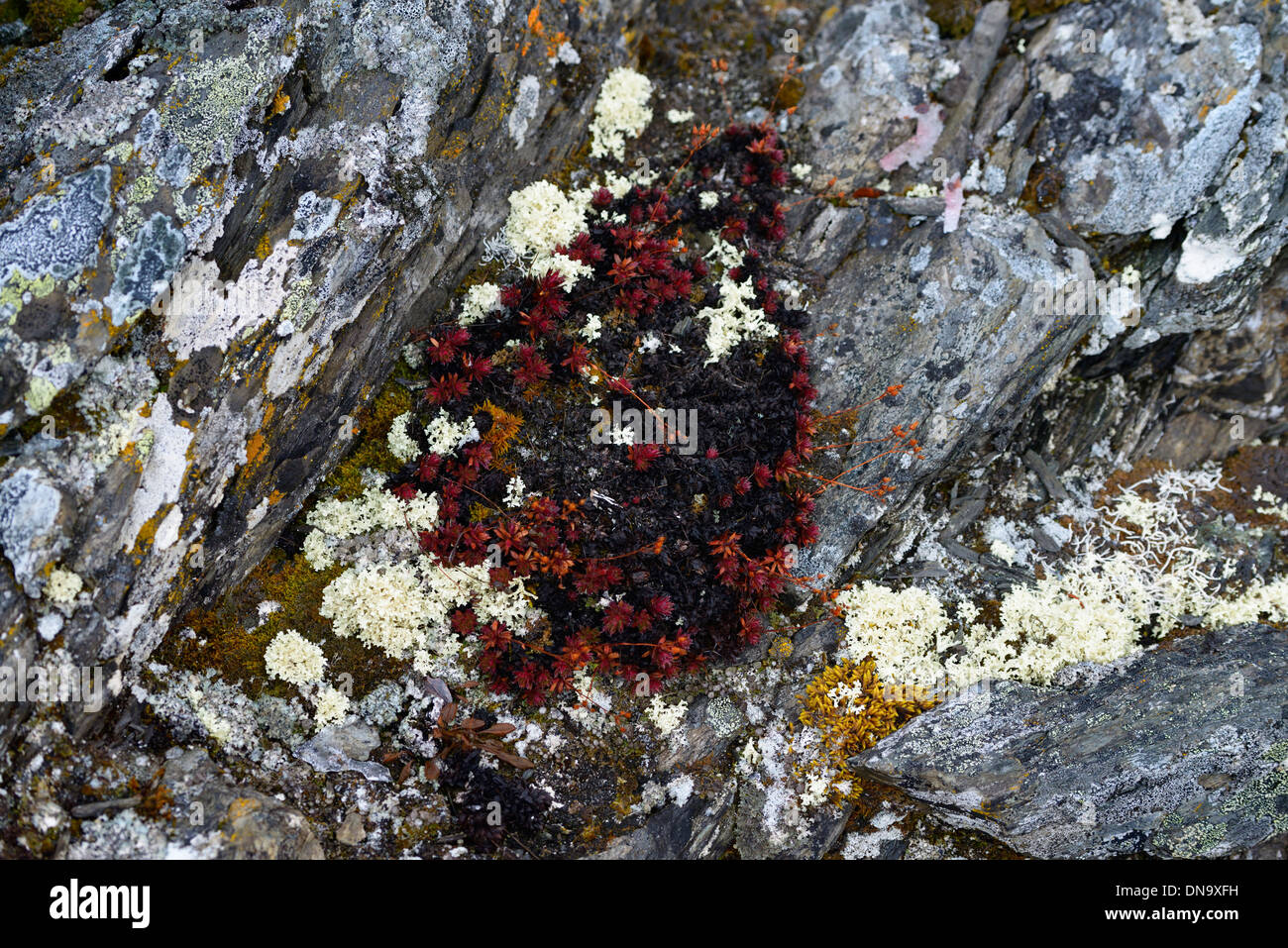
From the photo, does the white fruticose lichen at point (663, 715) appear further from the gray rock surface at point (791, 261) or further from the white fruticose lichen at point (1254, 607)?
the white fruticose lichen at point (1254, 607)

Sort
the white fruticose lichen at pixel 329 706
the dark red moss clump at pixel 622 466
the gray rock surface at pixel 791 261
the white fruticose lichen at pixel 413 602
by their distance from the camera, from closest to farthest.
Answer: the gray rock surface at pixel 791 261 < the white fruticose lichen at pixel 329 706 < the white fruticose lichen at pixel 413 602 < the dark red moss clump at pixel 622 466

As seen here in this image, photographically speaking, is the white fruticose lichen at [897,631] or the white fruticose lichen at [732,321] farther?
the white fruticose lichen at [732,321]

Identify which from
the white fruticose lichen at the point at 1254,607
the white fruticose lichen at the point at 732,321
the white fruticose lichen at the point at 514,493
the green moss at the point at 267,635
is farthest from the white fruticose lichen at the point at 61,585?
the white fruticose lichen at the point at 1254,607

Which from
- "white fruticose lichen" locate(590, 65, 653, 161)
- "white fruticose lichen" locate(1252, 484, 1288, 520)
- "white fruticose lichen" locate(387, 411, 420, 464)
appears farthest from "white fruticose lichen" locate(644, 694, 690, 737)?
"white fruticose lichen" locate(1252, 484, 1288, 520)

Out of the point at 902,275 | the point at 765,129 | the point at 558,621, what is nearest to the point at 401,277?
the point at 558,621

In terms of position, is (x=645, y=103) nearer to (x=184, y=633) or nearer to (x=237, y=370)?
(x=237, y=370)

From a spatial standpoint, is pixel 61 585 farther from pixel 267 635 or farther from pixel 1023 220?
pixel 1023 220
